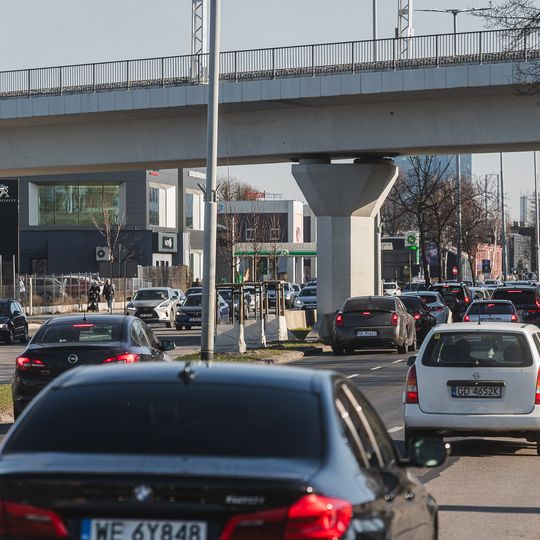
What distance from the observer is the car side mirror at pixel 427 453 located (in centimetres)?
648

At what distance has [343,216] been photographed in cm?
4131

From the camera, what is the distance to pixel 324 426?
537 cm

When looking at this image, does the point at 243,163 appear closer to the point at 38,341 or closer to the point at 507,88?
the point at 507,88

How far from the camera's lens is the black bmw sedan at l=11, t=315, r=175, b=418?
1639 cm

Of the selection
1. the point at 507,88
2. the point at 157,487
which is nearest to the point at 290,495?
the point at 157,487

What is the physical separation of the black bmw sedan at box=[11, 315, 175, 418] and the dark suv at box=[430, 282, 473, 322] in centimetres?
3552

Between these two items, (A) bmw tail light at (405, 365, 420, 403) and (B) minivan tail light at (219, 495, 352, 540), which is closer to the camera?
(B) minivan tail light at (219, 495, 352, 540)

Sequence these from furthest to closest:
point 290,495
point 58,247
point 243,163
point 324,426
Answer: point 58,247 → point 243,163 → point 324,426 → point 290,495

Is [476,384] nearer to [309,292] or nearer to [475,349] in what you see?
[475,349]

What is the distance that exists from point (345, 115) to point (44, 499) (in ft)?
117

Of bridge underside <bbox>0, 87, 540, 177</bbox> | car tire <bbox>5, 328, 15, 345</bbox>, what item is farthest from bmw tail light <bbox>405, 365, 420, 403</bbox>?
car tire <bbox>5, 328, 15, 345</bbox>

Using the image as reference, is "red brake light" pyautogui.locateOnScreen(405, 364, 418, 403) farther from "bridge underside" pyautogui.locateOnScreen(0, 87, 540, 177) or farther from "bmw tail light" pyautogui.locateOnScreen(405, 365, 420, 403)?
"bridge underside" pyautogui.locateOnScreen(0, 87, 540, 177)

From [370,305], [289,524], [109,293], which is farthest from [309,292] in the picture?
[289,524]

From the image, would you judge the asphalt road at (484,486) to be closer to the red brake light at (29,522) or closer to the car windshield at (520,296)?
the red brake light at (29,522)
